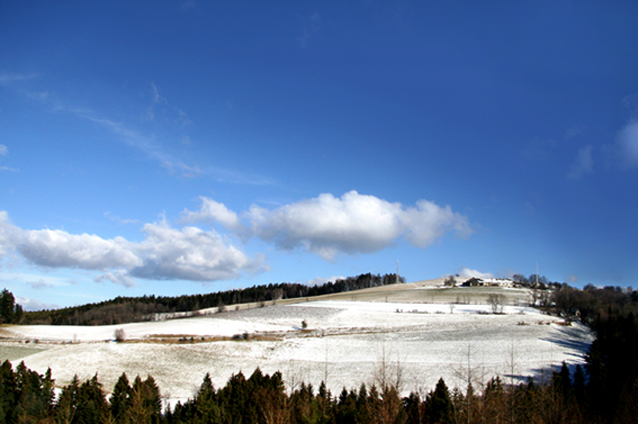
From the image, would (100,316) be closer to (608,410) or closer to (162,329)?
(162,329)

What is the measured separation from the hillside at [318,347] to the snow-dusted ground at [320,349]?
0.16m

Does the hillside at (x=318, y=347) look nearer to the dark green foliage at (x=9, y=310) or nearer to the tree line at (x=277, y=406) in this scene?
the tree line at (x=277, y=406)

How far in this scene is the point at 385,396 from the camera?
105 ft

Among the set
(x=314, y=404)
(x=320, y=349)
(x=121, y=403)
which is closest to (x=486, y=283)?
(x=320, y=349)

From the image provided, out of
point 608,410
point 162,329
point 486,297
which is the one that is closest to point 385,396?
point 608,410

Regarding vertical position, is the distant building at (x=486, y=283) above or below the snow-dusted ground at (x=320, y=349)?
above

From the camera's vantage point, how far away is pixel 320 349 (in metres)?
70.0

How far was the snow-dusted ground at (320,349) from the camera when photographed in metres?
55.6

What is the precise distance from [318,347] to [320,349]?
1.11 metres

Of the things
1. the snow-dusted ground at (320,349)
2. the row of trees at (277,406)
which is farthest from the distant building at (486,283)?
the row of trees at (277,406)

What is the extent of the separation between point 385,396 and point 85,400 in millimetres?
27657

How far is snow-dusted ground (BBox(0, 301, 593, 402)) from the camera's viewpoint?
55.6 metres

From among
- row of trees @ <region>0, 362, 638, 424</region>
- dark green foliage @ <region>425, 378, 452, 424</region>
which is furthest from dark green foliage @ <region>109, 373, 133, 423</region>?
dark green foliage @ <region>425, 378, 452, 424</region>

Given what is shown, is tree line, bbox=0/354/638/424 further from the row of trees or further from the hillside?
the hillside
